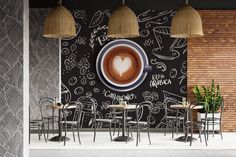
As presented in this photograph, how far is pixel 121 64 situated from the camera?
1188 cm

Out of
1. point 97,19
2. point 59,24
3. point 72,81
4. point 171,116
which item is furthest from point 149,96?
point 59,24

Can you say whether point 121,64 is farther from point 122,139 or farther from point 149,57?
point 122,139

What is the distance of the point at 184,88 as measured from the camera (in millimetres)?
11844

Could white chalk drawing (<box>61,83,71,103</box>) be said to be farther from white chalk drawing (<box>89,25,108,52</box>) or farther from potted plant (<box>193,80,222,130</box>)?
potted plant (<box>193,80,222,130</box>)

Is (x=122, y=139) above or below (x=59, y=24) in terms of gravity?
below

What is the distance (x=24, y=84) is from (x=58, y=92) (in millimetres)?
5787

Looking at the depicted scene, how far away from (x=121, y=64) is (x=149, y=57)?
719 mm

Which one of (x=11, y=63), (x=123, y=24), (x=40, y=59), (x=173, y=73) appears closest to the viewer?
(x=123, y=24)

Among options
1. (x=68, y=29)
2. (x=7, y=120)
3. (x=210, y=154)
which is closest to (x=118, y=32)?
(x=68, y=29)

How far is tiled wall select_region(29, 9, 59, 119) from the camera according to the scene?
11.6m

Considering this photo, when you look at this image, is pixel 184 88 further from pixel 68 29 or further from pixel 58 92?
pixel 68 29

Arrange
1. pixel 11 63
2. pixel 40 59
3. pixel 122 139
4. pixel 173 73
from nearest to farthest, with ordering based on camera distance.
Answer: pixel 11 63 < pixel 122 139 < pixel 40 59 < pixel 173 73

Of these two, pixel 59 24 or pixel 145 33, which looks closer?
pixel 59 24

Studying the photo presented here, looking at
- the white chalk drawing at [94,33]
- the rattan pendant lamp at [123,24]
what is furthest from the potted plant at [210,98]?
the rattan pendant lamp at [123,24]
